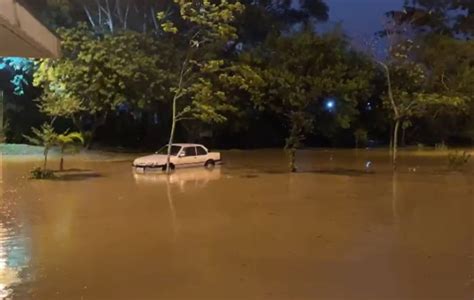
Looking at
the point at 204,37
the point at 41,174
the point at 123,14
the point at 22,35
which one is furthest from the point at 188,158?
the point at 22,35

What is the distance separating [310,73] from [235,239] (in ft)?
97.0

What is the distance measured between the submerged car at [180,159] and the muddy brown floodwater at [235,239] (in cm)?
360

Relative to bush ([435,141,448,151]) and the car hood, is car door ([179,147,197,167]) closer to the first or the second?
the car hood

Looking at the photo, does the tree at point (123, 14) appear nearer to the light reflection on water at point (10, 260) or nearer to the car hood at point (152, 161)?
the car hood at point (152, 161)

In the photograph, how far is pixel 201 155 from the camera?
92.9ft

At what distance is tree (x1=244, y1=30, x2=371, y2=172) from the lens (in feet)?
124

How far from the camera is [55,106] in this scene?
30172 millimetres

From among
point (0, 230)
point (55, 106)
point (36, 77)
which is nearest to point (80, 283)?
point (0, 230)

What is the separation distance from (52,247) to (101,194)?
7695 millimetres

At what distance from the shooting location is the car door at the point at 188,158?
88.7 ft

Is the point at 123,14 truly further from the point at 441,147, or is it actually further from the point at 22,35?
the point at 22,35

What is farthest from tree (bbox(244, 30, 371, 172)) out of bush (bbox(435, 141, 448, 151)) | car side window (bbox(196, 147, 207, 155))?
car side window (bbox(196, 147, 207, 155))

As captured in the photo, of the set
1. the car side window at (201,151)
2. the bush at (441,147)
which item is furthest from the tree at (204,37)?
the bush at (441,147)

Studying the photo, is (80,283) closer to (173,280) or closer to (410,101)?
(173,280)
